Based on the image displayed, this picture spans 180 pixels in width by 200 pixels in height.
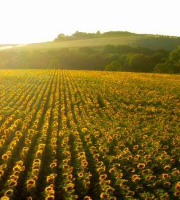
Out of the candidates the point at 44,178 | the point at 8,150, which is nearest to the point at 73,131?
the point at 8,150

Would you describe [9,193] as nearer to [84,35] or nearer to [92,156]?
[92,156]

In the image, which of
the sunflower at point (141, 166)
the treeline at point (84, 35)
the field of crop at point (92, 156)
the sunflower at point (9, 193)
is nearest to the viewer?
the sunflower at point (9, 193)

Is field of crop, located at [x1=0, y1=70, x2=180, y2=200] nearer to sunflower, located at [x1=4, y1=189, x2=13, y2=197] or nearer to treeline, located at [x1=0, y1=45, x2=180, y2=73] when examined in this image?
sunflower, located at [x1=4, y1=189, x2=13, y2=197]

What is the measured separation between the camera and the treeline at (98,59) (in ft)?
225

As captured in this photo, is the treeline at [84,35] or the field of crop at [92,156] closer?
the field of crop at [92,156]

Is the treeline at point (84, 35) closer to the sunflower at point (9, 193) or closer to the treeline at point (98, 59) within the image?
the treeline at point (98, 59)

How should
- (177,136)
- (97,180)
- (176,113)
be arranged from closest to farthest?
(97,180)
(177,136)
(176,113)

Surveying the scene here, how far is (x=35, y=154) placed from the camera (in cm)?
1011

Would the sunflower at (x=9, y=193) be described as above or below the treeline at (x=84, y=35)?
below

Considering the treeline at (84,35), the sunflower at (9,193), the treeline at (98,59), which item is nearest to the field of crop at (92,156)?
the sunflower at (9,193)

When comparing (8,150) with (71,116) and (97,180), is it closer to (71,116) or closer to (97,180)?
(97,180)

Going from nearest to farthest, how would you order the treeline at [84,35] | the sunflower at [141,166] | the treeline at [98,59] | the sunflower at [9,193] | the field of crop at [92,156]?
the sunflower at [9,193] < the field of crop at [92,156] < the sunflower at [141,166] < the treeline at [98,59] < the treeline at [84,35]

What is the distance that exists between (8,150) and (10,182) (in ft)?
8.62

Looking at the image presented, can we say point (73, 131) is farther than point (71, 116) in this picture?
No
